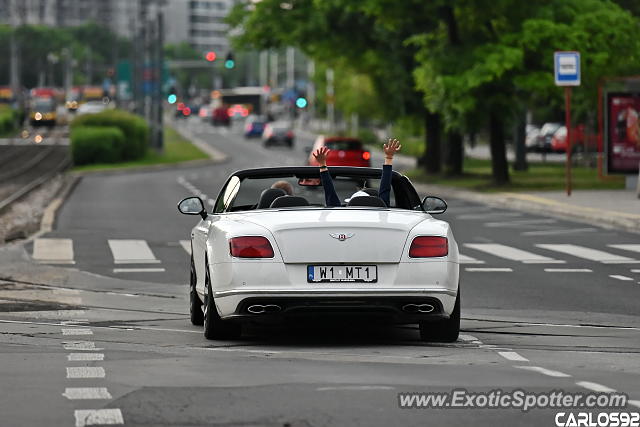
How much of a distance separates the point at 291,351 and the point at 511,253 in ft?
39.5

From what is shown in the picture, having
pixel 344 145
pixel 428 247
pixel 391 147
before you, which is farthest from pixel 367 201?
pixel 344 145

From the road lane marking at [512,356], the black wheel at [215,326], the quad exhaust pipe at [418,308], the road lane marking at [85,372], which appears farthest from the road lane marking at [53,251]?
the road lane marking at [85,372]

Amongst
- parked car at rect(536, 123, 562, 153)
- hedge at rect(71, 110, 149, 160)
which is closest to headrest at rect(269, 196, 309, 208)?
hedge at rect(71, 110, 149, 160)

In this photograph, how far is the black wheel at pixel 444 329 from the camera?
12.2m

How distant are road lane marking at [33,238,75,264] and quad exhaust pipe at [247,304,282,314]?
33.6 feet

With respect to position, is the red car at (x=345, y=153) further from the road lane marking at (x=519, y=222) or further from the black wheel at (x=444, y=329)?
the black wheel at (x=444, y=329)

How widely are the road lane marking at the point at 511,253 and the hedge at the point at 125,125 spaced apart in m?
48.8

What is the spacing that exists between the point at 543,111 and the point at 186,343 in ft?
262

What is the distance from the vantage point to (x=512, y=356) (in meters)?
11.3

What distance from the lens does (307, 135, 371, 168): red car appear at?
5112cm

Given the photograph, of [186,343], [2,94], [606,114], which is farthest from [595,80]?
[2,94]

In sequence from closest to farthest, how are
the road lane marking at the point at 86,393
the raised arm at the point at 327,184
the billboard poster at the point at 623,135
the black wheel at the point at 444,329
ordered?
1. the road lane marking at the point at 86,393
2. the black wheel at the point at 444,329
3. the raised arm at the point at 327,184
4. the billboard poster at the point at 623,135

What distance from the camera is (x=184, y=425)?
8.07m

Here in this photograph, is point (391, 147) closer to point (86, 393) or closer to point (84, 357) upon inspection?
point (84, 357)
